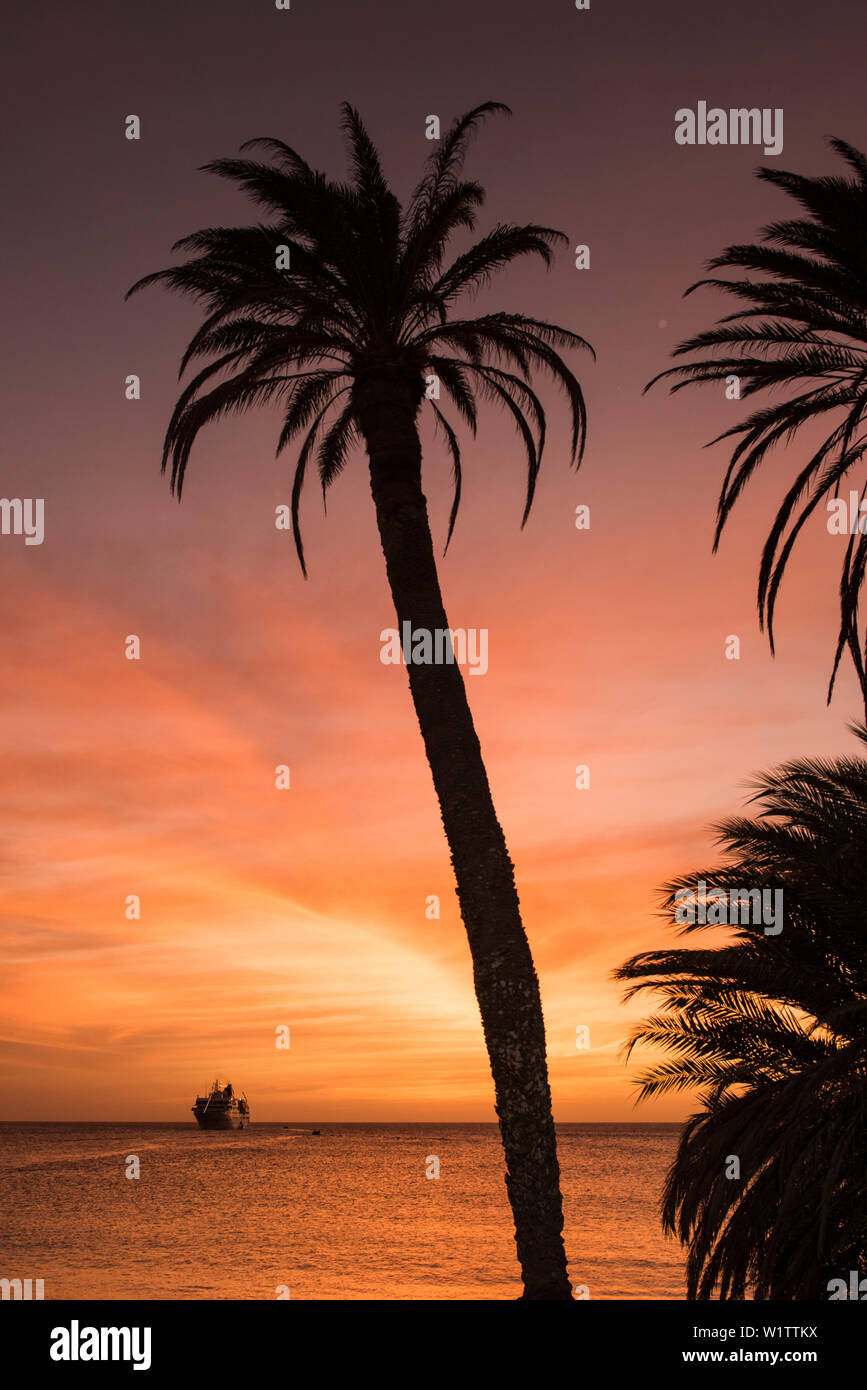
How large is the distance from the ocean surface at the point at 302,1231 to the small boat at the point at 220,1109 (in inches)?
2174

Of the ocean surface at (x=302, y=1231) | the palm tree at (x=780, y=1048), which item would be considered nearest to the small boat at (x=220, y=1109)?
→ the ocean surface at (x=302, y=1231)

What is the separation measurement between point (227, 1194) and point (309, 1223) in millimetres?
15435

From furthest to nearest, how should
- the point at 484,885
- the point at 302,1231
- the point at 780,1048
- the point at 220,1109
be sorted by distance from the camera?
1. the point at 220,1109
2. the point at 302,1231
3. the point at 780,1048
4. the point at 484,885

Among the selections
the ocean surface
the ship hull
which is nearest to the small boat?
the ship hull

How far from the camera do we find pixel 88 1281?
3728 cm

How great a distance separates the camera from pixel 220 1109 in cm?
15588

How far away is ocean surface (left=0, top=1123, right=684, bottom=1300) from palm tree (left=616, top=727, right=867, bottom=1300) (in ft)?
70.4

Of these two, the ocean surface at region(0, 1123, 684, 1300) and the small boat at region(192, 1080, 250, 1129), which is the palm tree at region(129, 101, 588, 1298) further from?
the small boat at region(192, 1080, 250, 1129)

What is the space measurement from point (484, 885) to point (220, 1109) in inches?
6200

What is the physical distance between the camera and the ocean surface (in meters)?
38.0

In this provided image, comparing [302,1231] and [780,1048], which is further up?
[780,1048]
